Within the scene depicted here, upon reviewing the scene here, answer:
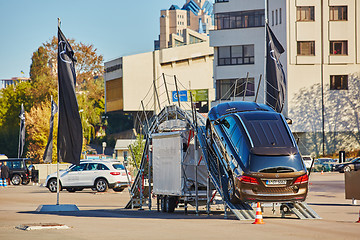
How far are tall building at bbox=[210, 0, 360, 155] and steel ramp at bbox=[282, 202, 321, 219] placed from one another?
1966 inches

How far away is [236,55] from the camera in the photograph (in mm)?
77125

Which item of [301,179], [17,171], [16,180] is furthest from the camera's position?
[17,171]

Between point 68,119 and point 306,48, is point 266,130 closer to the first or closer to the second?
point 68,119

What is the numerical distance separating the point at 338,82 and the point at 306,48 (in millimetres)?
4746

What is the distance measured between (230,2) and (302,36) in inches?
385

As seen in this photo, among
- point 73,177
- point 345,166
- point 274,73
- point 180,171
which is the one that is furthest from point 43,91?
point 180,171

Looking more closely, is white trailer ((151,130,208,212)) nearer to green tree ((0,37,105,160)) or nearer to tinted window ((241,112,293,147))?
tinted window ((241,112,293,147))

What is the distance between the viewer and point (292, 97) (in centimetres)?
7250

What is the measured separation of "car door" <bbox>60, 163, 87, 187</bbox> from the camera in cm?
4178

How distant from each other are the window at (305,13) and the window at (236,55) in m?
7.04

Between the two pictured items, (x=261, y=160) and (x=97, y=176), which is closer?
(x=261, y=160)

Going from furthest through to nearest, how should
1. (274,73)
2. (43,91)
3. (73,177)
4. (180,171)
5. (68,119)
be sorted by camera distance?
(43,91) → (73,177) → (274,73) → (68,119) → (180,171)

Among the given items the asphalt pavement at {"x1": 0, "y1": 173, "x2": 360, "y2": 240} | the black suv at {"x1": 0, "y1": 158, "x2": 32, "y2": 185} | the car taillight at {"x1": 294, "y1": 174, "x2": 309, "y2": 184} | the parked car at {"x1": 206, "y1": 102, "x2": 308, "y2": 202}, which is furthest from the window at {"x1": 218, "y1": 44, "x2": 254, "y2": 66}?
the car taillight at {"x1": 294, "y1": 174, "x2": 309, "y2": 184}

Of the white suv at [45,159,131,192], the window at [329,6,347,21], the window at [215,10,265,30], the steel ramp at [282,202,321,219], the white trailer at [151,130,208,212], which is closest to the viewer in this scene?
the steel ramp at [282,202,321,219]
